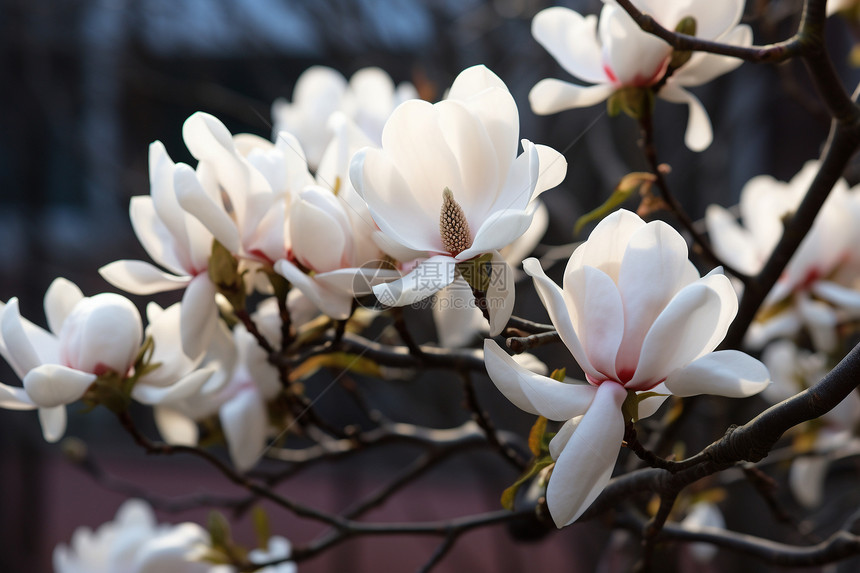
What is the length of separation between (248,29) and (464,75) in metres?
1.37

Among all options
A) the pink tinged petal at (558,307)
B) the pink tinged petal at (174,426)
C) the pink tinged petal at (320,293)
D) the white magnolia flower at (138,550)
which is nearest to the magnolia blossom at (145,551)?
the white magnolia flower at (138,550)

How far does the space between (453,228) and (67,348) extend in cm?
27

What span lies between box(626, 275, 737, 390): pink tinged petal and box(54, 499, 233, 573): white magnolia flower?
55 cm

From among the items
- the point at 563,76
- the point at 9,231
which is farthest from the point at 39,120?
the point at 563,76

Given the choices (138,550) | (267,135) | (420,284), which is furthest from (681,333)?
(267,135)

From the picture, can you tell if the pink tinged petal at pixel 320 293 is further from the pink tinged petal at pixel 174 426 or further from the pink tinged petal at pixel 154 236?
the pink tinged petal at pixel 174 426

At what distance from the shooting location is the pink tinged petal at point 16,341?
1.49ft

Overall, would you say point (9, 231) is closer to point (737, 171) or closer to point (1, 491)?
point (1, 491)

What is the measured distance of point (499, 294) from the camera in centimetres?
39

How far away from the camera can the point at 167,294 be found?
9.18ft

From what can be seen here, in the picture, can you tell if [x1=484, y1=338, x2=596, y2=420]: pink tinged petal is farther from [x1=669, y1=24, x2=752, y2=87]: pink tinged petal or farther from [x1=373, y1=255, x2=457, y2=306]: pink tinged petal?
[x1=669, y1=24, x2=752, y2=87]: pink tinged petal

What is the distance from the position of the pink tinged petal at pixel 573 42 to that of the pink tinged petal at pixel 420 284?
245 millimetres

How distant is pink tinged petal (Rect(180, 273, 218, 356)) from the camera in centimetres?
47

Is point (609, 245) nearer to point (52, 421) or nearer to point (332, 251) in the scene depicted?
point (332, 251)
